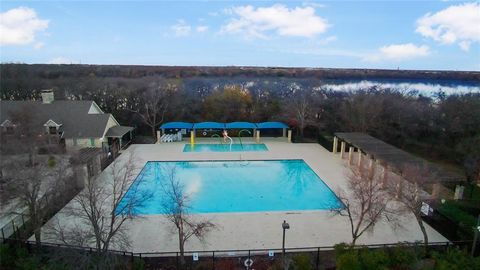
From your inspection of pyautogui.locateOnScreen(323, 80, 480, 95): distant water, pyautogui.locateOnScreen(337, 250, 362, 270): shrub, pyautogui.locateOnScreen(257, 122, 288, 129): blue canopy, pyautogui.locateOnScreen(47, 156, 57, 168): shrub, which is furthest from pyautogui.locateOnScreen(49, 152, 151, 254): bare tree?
pyautogui.locateOnScreen(323, 80, 480, 95): distant water

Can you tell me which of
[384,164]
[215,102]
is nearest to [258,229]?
[384,164]

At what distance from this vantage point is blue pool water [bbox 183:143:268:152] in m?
28.4

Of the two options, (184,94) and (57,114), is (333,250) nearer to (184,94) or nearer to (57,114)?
(57,114)

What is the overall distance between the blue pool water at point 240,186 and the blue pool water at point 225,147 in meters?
3.41

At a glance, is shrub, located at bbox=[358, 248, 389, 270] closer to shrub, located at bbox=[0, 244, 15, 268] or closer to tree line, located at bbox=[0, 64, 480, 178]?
shrub, located at bbox=[0, 244, 15, 268]

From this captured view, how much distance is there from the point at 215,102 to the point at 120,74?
1143 inches

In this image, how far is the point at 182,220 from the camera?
459 inches

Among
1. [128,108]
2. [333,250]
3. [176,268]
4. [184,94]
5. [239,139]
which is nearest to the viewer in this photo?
[176,268]

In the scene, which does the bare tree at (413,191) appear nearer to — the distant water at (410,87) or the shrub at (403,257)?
the shrub at (403,257)

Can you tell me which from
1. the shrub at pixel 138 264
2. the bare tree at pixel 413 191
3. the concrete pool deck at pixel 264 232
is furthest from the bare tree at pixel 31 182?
the bare tree at pixel 413 191

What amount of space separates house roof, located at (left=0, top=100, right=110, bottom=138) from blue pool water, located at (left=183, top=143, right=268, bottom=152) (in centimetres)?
726

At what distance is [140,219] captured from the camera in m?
15.4

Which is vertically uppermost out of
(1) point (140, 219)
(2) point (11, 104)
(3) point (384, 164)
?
(2) point (11, 104)

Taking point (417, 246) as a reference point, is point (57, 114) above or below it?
above
